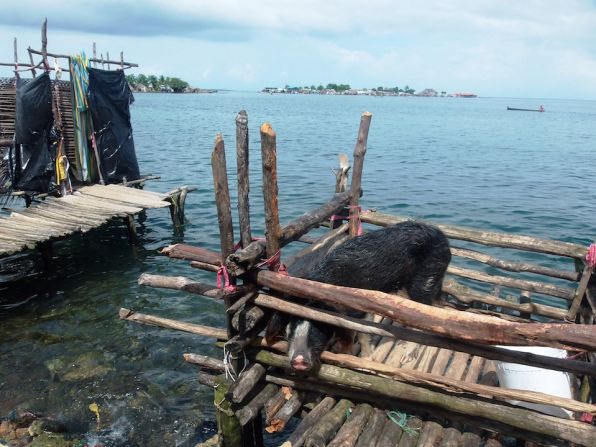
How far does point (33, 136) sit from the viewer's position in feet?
46.9

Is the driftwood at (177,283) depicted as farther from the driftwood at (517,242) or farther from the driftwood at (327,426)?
the driftwood at (517,242)

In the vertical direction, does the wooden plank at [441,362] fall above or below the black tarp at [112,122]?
below

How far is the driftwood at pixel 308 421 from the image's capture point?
4668 mm

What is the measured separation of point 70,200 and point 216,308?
594 cm

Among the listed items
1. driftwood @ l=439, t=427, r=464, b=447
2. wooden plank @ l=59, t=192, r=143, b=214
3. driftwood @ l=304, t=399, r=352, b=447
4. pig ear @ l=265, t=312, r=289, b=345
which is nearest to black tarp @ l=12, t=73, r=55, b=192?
wooden plank @ l=59, t=192, r=143, b=214

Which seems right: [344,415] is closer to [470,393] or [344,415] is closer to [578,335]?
[470,393]

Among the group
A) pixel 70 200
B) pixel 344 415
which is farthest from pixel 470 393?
pixel 70 200

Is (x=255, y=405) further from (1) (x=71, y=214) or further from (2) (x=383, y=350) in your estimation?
(1) (x=71, y=214)

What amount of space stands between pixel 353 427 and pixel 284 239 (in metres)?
2.23

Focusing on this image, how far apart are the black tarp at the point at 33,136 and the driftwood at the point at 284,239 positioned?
10567mm

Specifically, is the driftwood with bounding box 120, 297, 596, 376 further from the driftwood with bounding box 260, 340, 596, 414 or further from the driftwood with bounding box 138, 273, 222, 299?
the driftwood with bounding box 138, 273, 222, 299

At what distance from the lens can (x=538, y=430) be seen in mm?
4406

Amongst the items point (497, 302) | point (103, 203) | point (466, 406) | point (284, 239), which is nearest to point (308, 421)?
point (466, 406)

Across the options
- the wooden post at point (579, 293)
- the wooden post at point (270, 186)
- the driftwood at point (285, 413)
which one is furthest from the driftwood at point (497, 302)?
the wooden post at point (270, 186)
